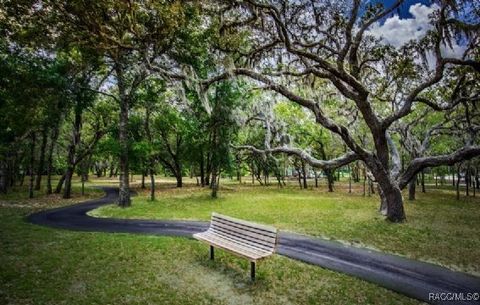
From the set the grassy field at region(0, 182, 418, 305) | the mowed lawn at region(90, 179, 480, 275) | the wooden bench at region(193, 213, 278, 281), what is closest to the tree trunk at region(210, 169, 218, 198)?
the mowed lawn at region(90, 179, 480, 275)

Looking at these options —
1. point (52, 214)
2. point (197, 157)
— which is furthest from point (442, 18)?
point (197, 157)

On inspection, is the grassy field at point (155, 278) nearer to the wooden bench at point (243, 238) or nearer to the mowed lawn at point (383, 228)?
the wooden bench at point (243, 238)

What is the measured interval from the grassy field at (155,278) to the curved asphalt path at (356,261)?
1.84 ft

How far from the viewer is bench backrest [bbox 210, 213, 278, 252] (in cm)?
662

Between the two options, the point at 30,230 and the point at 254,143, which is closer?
the point at 30,230

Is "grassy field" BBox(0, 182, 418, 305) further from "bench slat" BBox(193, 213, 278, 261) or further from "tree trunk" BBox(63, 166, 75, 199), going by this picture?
"tree trunk" BBox(63, 166, 75, 199)

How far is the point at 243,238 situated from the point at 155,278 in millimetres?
2193

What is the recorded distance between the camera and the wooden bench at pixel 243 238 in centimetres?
651

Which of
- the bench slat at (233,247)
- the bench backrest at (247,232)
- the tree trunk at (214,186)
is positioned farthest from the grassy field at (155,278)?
the tree trunk at (214,186)

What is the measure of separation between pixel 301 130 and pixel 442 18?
22564 mm

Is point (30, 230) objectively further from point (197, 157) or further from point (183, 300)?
point (197, 157)

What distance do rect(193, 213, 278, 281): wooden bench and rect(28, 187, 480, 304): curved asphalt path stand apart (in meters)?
1.88

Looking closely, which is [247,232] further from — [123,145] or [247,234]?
[123,145]

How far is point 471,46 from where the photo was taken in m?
11.5
